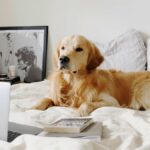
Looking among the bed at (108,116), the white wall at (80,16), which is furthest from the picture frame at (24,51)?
the bed at (108,116)

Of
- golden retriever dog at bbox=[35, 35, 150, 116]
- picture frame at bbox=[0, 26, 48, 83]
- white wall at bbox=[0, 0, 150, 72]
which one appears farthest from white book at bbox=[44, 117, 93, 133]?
picture frame at bbox=[0, 26, 48, 83]

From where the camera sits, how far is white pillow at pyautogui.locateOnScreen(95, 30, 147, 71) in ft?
7.43

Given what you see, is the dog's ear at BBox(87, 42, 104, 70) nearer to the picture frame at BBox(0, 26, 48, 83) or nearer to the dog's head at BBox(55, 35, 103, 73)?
the dog's head at BBox(55, 35, 103, 73)

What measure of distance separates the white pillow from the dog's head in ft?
1.68

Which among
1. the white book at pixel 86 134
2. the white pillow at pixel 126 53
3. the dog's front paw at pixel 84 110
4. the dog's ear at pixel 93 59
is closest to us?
the white book at pixel 86 134

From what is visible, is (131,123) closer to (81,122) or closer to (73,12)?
(81,122)

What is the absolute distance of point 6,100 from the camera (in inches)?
35.7

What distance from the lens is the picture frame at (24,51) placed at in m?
2.95

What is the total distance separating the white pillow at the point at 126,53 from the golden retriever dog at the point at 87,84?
40cm

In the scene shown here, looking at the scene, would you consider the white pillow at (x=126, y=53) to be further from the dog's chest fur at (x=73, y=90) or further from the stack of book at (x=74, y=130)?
the stack of book at (x=74, y=130)

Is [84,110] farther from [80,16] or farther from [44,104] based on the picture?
[80,16]

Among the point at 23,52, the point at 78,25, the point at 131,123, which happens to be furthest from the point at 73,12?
the point at 131,123

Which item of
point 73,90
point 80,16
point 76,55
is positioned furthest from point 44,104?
point 80,16

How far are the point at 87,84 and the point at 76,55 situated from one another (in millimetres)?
196
